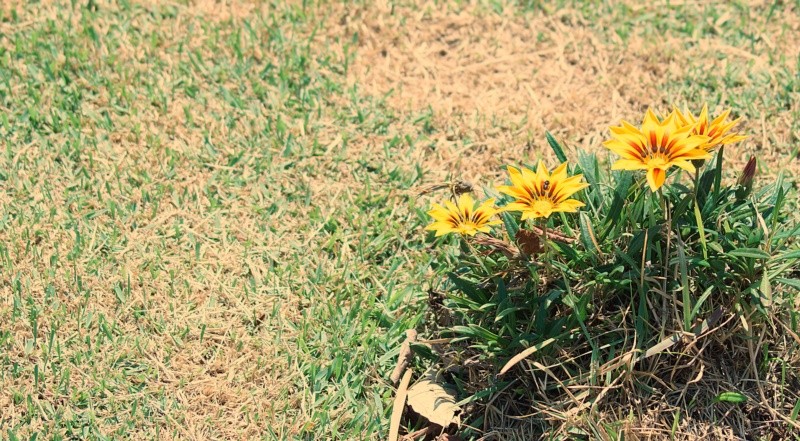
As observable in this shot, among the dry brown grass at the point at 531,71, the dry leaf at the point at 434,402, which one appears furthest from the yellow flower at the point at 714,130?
the dry brown grass at the point at 531,71

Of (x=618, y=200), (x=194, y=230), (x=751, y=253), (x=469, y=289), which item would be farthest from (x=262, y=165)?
(x=751, y=253)

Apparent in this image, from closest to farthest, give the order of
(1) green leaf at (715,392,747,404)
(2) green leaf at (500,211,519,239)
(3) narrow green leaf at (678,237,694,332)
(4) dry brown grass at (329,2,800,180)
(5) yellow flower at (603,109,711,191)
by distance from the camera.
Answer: (5) yellow flower at (603,109,711,191)
(3) narrow green leaf at (678,237,694,332)
(1) green leaf at (715,392,747,404)
(2) green leaf at (500,211,519,239)
(4) dry brown grass at (329,2,800,180)

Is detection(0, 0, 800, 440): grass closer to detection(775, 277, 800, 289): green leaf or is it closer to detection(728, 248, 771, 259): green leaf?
detection(775, 277, 800, 289): green leaf

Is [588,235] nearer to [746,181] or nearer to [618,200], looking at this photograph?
[618,200]

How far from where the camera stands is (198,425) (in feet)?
9.55

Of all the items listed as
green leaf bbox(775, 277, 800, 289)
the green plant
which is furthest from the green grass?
green leaf bbox(775, 277, 800, 289)

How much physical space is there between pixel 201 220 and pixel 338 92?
0.92 m

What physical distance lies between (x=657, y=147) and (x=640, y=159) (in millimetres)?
60

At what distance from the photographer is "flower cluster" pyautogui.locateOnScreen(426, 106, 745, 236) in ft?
7.80

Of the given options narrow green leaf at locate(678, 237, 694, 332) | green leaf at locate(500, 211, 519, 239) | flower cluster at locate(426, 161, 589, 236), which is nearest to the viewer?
flower cluster at locate(426, 161, 589, 236)

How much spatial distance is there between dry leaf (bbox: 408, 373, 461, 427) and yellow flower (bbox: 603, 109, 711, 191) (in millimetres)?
951

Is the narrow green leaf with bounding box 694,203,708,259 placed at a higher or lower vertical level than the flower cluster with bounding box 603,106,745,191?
lower

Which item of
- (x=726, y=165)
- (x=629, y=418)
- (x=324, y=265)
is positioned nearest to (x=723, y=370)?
(x=629, y=418)

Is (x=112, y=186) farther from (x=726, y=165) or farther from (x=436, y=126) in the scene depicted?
(x=726, y=165)
